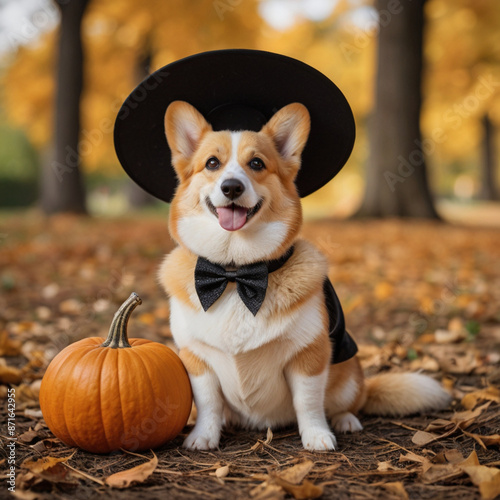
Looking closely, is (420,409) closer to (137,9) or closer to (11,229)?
(11,229)

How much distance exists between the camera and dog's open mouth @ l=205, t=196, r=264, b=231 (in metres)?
2.21

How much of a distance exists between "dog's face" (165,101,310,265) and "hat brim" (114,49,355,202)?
10cm

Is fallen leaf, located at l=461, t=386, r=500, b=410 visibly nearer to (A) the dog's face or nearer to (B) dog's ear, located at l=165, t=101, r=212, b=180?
(A) the dog's face

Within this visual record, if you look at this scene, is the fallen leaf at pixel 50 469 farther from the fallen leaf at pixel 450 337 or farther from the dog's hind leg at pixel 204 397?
the fallen leaf at pixel 450 337

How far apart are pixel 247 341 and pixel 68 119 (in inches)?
403

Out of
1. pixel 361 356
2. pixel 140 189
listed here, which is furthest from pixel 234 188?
pixel 140 189

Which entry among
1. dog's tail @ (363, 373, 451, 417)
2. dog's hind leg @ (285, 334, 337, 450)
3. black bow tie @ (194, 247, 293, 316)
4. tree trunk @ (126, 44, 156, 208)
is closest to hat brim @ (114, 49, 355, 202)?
black bow tie @ (194, 247, 293, 316)

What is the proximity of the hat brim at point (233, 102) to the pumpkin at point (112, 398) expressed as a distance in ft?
2.56

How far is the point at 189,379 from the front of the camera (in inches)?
93.4

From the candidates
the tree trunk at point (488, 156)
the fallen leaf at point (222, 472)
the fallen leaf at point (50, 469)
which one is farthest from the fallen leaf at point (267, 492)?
the tree trunk at point (488, 156)

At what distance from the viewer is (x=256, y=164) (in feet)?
7.69

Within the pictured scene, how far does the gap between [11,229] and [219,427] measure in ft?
25.7

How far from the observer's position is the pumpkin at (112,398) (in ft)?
6.93

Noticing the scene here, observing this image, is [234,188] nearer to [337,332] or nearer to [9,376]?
[337,332]
